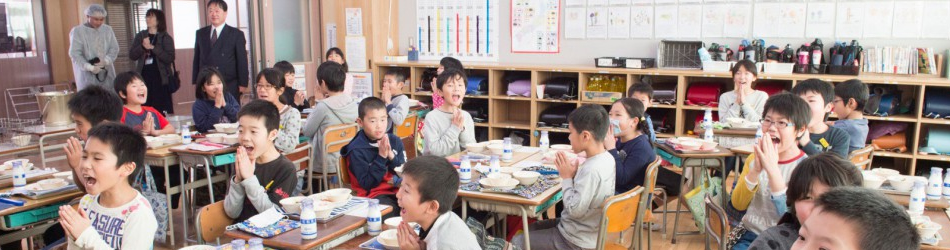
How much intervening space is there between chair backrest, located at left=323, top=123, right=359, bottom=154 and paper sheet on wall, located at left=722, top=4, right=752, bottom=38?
3.97 m

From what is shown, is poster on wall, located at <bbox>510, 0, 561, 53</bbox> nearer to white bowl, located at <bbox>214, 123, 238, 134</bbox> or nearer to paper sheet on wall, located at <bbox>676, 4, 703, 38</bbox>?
paper sheet on wall, located at <bbox>676, 4, 703, 38</bbox>

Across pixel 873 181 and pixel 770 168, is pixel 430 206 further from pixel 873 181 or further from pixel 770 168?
pixel 873 181

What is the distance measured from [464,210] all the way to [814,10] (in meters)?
4.77

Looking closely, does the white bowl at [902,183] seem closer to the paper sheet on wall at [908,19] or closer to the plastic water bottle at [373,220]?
the plastic water bottle at [373,220]

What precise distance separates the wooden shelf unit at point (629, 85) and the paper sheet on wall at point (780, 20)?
1.59ft

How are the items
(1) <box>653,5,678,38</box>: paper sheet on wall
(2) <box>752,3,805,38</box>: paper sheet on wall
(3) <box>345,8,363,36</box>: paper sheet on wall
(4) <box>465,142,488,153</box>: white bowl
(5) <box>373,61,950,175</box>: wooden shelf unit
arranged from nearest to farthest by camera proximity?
(4) <box>465,142,488,153</box>: white bowl → (5) <box>373,61,950,175</box>: wooden shelf unit → (2) <box>752,3,805,38</box>: paper sheet on wall → (1) <box>653,5,678,38</box>: paper sheet on wall → (3) <box>345,8,363,36</box>: paper sheet on wall

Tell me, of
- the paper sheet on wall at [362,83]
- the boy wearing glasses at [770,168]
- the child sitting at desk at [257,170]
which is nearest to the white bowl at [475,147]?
the child sitting at desk at [257,170]

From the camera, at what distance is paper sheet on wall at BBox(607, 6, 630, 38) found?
24.5 feet

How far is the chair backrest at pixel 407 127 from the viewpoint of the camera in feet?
18.8

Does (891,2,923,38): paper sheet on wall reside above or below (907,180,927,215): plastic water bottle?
above

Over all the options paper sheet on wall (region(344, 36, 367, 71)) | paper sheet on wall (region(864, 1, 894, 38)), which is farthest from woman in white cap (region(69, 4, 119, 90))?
paper sheet on wall (region(864, 1, 894, 38))

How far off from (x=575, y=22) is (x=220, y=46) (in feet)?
12.2

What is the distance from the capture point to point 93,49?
7297 millimetres

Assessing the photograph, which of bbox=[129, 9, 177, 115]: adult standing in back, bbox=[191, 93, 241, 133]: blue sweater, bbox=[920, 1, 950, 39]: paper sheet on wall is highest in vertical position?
bbox=[920, 1, 950, 39]: paper sheet on wall
